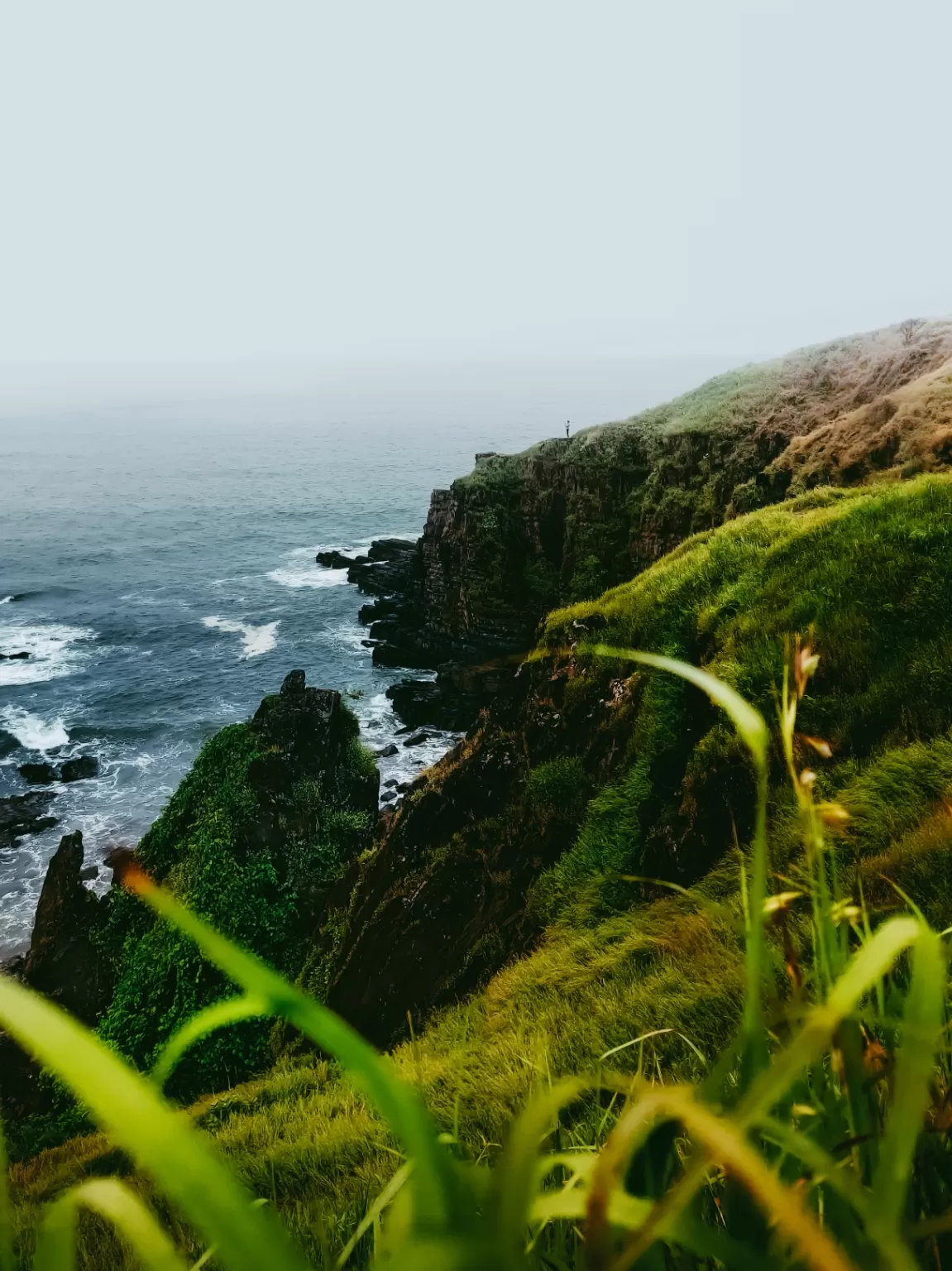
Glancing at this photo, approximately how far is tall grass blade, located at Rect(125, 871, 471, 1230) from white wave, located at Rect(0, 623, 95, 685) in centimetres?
5359

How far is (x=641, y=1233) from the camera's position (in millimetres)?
858

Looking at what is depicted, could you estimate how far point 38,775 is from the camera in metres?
36.1

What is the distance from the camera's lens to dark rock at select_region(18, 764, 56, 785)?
36.0m

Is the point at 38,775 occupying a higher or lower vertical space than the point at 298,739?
lower

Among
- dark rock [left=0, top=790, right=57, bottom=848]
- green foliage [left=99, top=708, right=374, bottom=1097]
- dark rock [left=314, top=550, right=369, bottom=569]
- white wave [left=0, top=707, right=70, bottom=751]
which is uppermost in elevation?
dark rock [left=314, top=550, right=369, bottom=569]

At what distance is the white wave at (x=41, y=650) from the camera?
4747 cm

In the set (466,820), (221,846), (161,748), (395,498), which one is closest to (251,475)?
(395,498)

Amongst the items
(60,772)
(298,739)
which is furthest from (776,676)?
(60,772)

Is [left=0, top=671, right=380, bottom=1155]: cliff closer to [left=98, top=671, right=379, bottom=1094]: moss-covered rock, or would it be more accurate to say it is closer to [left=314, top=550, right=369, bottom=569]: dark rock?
[left=98, top=671, right=379, bottom=1094]: moss-covered rock

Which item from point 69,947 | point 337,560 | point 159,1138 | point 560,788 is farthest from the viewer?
point 337,560

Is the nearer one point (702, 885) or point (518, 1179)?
point (518, 1179)

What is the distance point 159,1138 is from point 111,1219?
0.92 ft

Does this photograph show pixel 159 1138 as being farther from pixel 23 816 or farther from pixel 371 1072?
pixel 23 816

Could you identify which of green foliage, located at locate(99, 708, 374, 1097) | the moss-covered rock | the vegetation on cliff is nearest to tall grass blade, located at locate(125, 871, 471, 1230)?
green foliage, located at locate(99, 708, 374, 1097)
